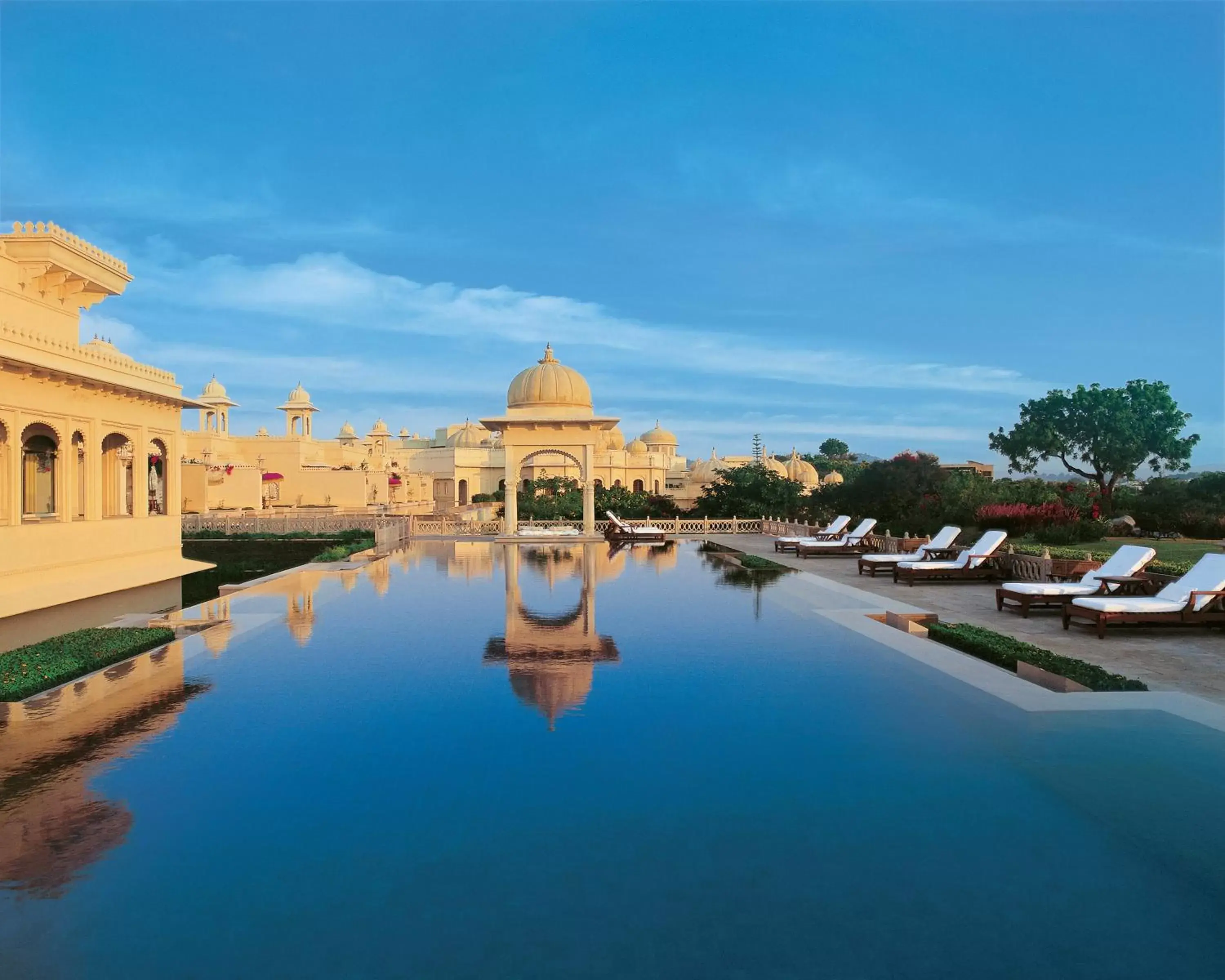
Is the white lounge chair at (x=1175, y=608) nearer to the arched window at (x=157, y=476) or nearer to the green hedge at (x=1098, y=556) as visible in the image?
the green hedge at (x=1098, y=556)

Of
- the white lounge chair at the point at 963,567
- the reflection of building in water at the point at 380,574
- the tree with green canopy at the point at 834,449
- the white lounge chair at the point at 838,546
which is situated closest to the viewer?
the reflection of building in water at the point at 380,574

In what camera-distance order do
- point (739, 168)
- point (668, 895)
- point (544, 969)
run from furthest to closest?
1. point (739, 168)
2. point (668, 895)
3. point (544, 969)

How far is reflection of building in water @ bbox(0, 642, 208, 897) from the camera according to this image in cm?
399

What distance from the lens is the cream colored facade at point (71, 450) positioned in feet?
46.2

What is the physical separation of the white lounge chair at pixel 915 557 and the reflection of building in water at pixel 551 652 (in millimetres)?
5318

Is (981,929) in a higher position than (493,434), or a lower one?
lower

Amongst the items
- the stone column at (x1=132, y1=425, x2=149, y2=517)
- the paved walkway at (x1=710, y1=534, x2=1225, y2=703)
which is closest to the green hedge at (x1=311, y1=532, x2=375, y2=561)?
the stone column at (x1=132, y1=425, x2=149, y2=517)

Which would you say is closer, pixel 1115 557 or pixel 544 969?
pixel 544 969

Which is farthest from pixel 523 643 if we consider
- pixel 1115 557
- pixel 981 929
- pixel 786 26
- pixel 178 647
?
pixel 786 26

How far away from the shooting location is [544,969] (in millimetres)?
3055

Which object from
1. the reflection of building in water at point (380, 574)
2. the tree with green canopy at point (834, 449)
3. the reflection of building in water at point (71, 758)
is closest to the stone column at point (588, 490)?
the reflection of building in water at point (380, 574)

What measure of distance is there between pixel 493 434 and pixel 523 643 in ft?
239

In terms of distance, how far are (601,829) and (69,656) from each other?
20.5 feet

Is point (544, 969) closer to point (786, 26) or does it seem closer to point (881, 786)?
point (881, 786)
